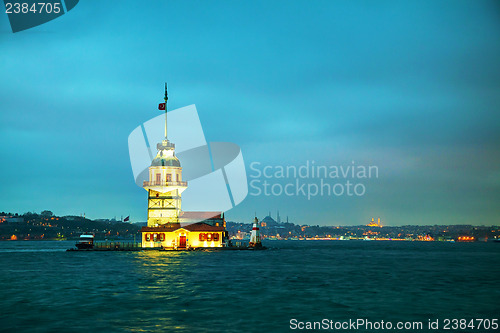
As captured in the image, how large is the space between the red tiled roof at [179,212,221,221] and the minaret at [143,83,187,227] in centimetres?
240

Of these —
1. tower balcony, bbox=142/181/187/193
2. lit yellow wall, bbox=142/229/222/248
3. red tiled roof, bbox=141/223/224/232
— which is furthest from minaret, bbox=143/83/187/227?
lit yellow wall, bbox=142/229/222/248

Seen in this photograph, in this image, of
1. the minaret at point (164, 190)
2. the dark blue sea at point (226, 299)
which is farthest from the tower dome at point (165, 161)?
the dark blue sea at point (226, 299)

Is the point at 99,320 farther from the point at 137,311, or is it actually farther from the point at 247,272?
the point at 247,272

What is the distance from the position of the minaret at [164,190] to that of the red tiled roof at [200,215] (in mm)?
2403

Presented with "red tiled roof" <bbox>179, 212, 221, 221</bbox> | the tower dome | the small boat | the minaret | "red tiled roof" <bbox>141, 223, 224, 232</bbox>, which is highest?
the tower dome

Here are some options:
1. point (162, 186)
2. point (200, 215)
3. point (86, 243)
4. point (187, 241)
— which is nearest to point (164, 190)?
point (162, 186)

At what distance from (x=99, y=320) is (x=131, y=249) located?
269 feet

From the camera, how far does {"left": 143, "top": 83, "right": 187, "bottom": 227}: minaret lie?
108 m

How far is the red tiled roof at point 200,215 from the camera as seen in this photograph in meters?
111

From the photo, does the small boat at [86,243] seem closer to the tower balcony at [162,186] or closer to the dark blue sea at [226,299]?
the tower balcony at [162,186]

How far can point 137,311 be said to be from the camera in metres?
35.6

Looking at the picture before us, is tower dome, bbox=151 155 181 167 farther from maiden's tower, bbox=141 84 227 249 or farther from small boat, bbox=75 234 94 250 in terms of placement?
small boat, bbox=75 234 94 250

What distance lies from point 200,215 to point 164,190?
35.2 ft

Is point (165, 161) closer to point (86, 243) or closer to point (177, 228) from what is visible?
point (177, 228)
